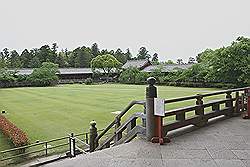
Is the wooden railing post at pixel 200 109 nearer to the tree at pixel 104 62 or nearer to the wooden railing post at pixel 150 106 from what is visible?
the wooden railing post at pixel 150 106

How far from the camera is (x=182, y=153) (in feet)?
14.4

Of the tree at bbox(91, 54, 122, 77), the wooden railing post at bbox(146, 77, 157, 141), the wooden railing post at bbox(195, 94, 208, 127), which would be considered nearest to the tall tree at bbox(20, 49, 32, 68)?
the tree at bbox(91, 54, 122, 77)

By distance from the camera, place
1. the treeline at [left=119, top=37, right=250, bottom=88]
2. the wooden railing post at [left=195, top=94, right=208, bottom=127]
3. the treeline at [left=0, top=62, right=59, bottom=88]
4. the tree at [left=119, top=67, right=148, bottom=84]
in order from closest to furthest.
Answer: the wooden railing post at [left=195, top=94, right=208, bottom=127] → the treeline at [left=119, top=37, right=250, bottom=88] → the treeline at [left=0, top=62, right=59, bottom=88] → the tree at [left=119, top=67, right=148, bottom=84]

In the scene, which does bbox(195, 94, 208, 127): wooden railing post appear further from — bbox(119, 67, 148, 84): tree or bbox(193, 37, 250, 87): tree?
bbox(119, 67, 148, 84): tree

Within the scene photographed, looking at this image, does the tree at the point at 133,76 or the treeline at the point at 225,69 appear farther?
the tree at the point at 133,76

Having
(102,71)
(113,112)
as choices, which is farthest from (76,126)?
(102,71)

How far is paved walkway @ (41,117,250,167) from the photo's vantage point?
13.0 ft

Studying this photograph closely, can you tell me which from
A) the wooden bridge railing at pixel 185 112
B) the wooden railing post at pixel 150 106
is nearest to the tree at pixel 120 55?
the wooden bridge railing at pixel 185 112

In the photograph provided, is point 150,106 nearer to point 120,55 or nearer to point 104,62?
point 104,62

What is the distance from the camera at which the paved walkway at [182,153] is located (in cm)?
397

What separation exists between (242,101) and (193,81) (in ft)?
109

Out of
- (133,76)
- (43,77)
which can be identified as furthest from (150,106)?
(133,76)

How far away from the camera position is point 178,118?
5.59 meters

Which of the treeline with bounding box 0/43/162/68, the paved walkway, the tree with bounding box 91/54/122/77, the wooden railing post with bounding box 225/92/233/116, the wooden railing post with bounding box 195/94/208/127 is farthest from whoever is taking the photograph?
the treeline with bounding box 0/43/162/68
